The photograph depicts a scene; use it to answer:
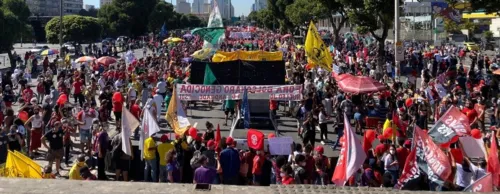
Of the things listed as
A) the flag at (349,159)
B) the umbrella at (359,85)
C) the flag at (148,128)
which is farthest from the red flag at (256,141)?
the umbrella at (359,85)

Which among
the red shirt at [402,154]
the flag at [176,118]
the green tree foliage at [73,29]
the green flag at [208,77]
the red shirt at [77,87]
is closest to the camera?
the red shirt at [402,154]

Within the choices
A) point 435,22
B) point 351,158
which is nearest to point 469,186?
point 351,158

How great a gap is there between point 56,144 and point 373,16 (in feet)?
80.7

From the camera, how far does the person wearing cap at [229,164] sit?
32.9ft

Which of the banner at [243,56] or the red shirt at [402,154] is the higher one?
the banner at [243,56]

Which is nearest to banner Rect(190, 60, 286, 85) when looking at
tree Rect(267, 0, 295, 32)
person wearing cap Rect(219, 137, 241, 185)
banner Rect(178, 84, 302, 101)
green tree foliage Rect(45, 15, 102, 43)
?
banner Rect(178, 84, 302, 101)

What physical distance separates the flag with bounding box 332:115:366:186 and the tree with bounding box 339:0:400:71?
2226 cm

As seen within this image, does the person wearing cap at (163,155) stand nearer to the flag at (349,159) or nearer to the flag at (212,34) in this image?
the flag at (349,159)

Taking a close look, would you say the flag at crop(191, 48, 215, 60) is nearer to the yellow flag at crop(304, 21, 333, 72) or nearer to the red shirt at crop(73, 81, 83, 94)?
the red shirt at crop(73, 81, 83, 94)

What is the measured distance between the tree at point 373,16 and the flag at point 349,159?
73.0 feet

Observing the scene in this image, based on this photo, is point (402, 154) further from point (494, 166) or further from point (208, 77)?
point (208, 77)

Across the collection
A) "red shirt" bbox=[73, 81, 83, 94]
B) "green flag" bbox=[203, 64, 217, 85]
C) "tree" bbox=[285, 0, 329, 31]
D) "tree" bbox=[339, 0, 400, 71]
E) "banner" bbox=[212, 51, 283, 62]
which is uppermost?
"tree" bbox=[285, 0, 329, 31]

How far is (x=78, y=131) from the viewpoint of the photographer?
583 inches

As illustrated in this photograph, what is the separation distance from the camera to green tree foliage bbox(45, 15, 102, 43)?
5747 centimetres
